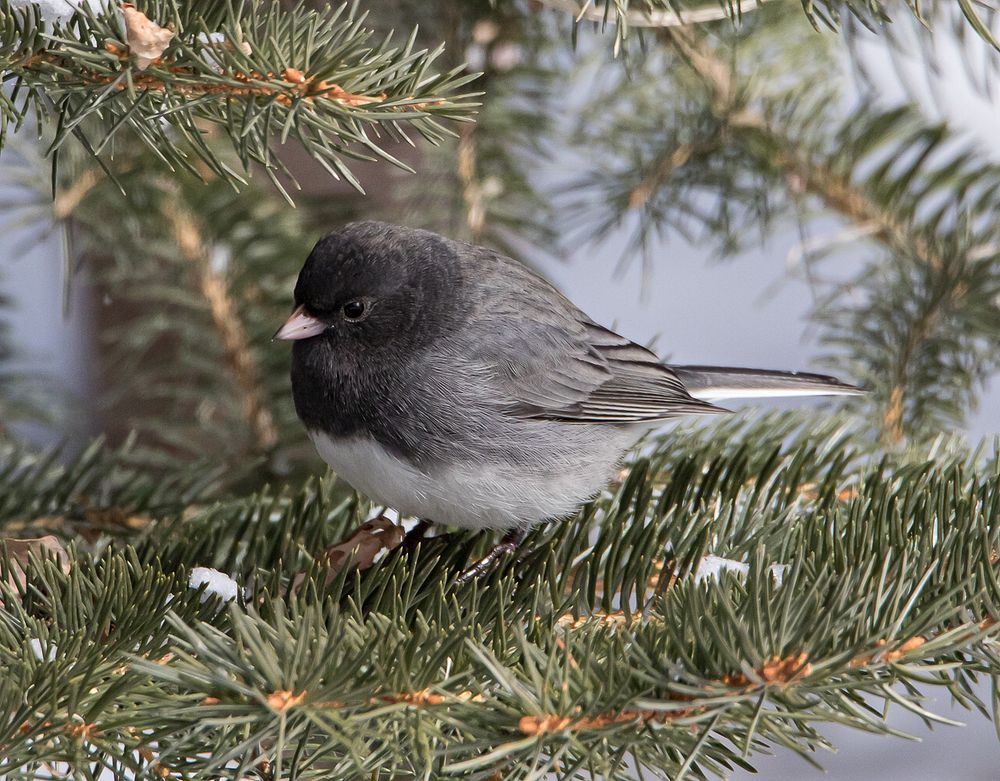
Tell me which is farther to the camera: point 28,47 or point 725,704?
point 28,47

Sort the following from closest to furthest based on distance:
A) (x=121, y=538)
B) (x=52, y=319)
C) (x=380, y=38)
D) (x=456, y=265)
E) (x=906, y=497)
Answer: (x=906, y=497), (x=121, y=538), (x=456, y=265), (x=380, y=38), (x=52, y=319)

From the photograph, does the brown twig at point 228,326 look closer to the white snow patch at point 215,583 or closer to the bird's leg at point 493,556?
the bird's leg at point 493,556

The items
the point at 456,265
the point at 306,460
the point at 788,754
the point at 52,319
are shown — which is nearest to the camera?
the point at 456,265

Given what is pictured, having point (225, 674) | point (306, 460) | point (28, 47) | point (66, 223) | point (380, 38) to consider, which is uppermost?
point (380, 38)

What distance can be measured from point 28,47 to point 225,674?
1.59 feet

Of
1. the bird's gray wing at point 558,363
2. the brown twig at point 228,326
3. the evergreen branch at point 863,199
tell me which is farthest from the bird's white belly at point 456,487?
the evergreen branch at point 863,199

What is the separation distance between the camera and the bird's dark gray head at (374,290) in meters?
1.20

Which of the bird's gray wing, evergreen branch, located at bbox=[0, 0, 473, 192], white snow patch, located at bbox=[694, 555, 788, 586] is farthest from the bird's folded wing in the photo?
evergreen branch, located at bbox=[0, 0, 473, 192]

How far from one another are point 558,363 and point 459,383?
0.18 metres

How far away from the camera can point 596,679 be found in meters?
0.65

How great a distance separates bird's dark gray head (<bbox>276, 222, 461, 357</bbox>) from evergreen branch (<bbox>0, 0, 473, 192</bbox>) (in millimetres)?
392

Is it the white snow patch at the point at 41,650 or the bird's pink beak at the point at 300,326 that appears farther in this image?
the bird's pink beak at the point at 300,326

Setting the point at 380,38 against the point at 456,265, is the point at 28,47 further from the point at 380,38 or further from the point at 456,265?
the point at 380,38

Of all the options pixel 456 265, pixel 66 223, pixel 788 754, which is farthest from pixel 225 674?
pixel 788 754
